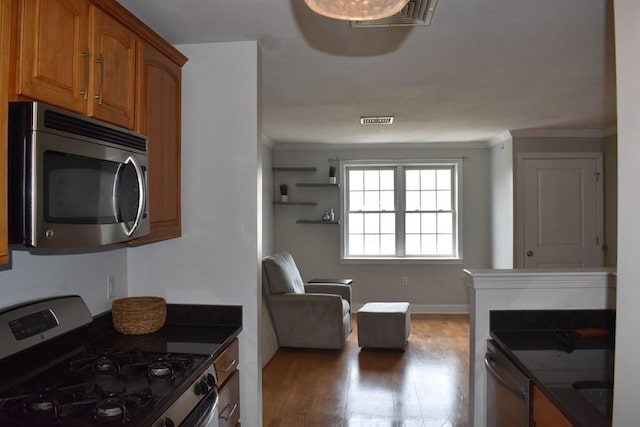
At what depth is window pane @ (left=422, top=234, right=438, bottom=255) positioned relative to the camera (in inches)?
256

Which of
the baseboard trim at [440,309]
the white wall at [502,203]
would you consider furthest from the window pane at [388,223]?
the white wall at [502,203]

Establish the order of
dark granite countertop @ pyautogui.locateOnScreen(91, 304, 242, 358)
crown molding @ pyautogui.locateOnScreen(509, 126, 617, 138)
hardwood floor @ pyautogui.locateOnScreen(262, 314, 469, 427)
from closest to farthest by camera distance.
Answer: dark granite countertop @ pyautogui.locateOnScreen(91, 304, 242, 358), hardwood floor @ pyautogui.locateOnScreen(262, 314, 469, 427), crown molding @ pyautogui.locateOnScreen(509, 126, 617, 138)

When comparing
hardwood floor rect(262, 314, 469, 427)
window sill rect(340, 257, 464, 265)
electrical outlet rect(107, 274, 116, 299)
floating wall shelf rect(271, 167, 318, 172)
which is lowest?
hardwood floor rect(262, 314, 469, 427)

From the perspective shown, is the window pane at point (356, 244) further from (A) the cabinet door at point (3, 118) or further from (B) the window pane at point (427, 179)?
(A) the cabinet door at point (3, 118)

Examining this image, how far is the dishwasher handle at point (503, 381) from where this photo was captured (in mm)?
1815

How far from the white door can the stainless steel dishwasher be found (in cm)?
349

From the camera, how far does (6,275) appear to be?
5.63 ft

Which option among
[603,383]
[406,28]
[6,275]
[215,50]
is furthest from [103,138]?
[603,383]

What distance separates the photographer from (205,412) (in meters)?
1.75

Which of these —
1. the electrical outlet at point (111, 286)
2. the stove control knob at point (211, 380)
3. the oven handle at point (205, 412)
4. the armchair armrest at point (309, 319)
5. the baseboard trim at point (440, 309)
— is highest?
the electrical outlet at point (111, 286)

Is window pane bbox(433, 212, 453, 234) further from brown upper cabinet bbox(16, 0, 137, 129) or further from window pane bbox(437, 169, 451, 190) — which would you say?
brown upper cabinet bbox(16, 0, 137, 129)

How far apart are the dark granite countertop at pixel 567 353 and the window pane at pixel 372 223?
4237 mm

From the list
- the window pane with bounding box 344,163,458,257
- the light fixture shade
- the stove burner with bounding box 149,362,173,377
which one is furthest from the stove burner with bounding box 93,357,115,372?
the window pane with bounding box 344,163,458,257

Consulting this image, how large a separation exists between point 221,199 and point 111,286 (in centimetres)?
68
